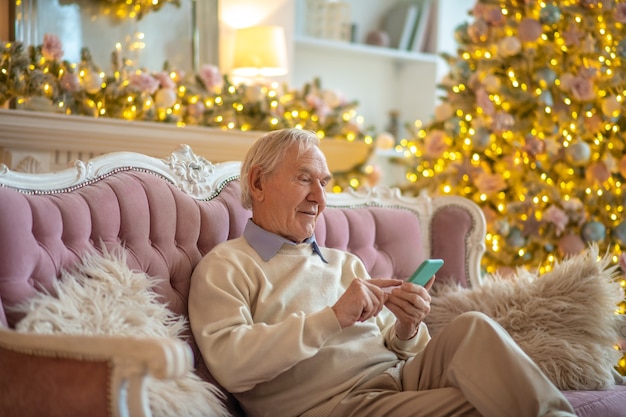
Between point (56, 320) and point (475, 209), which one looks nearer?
point (56, 320)

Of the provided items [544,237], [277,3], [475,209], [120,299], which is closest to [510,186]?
[544,237]

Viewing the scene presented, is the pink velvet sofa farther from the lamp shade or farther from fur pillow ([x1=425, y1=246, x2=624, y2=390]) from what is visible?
the lamp shade

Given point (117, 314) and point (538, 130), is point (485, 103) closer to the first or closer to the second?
point (538, 130)

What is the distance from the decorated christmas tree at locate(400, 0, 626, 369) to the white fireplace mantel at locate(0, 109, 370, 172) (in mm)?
1098

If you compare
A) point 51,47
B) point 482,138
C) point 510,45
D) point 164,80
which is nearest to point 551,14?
point 510,45

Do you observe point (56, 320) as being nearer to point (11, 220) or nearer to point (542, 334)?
point (11, 220)

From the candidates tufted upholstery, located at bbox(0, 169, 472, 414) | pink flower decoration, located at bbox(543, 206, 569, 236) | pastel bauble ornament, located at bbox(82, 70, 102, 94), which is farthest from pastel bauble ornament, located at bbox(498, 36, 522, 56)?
pastel bauble ornament, located at bbox(82, 70, 102, 94)

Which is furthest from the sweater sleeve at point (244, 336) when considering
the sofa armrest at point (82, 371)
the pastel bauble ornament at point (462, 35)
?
the pastel bauble ornament at point (462, 35)

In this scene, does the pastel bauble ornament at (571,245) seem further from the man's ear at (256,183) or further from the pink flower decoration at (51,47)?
the pink flower decoration at (51,47)

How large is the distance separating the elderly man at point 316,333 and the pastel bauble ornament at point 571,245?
1.67m

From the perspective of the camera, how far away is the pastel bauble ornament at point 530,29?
→ 3715 millimetres

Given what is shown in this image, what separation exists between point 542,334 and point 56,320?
1.33m

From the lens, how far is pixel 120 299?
1794mm

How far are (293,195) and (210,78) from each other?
1604mm
